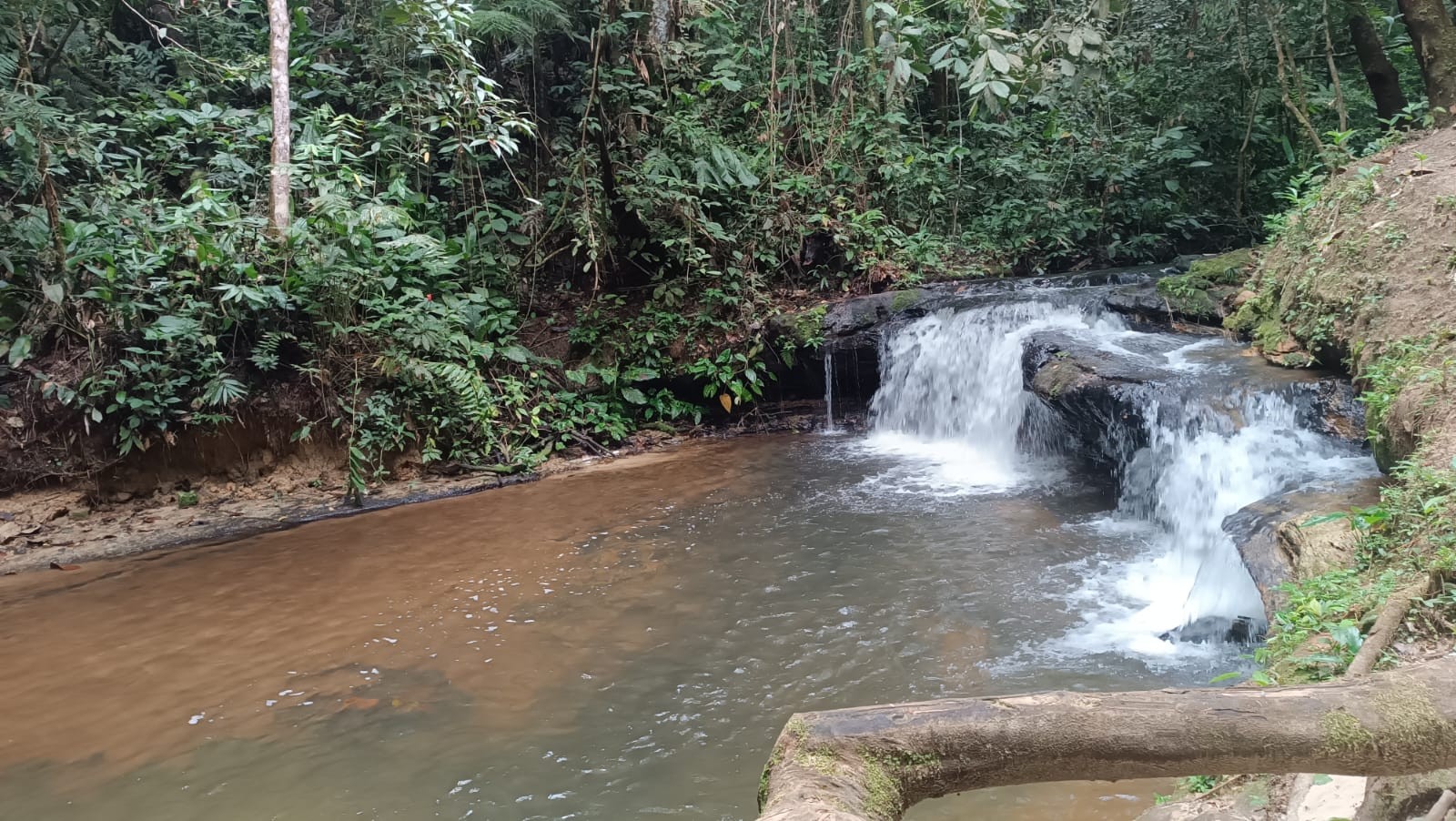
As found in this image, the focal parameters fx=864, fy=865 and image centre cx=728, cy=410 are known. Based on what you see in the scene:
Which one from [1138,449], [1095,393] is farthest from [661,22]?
[1138,449]

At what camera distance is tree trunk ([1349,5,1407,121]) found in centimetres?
907

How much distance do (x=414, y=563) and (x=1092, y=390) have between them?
5.62 meters

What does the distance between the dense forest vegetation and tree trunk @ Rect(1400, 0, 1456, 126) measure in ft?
0.08

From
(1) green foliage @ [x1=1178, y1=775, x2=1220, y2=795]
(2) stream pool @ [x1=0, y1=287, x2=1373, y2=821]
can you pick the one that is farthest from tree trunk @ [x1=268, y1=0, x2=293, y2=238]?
(1) green foliage @ [x1=1178, y1=775, x2=1220, y2=795]

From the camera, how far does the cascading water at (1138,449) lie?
196 inches

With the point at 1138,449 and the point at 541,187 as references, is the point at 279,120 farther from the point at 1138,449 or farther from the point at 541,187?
the point at 1138,449

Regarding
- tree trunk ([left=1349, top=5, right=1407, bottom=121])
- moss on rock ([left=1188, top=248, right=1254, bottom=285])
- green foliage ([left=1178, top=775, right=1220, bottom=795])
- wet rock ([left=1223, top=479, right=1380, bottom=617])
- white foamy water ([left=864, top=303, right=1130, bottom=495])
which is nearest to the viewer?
green foliage ([left=1178, top=775, right=1220, bottom=795])

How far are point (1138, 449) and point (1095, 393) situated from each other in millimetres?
605

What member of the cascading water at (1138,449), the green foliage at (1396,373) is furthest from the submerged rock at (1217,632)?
the green foliage at (1396,373)

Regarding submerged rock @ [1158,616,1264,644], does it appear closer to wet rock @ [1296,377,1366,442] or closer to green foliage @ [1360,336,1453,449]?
green foliage @ [1360,336,1453,449]

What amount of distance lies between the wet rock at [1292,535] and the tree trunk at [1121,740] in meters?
2.90

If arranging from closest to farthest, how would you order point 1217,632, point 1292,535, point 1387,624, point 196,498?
point 1387,624, point 1292,535, point 1217,632, point 196,498

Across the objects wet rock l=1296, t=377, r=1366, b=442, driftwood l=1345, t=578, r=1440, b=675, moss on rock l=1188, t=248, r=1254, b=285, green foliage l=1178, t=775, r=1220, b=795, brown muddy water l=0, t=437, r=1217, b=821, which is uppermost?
moss on rock l=1188, t=248, r=1254, b=285

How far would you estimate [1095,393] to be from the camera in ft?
23.7
